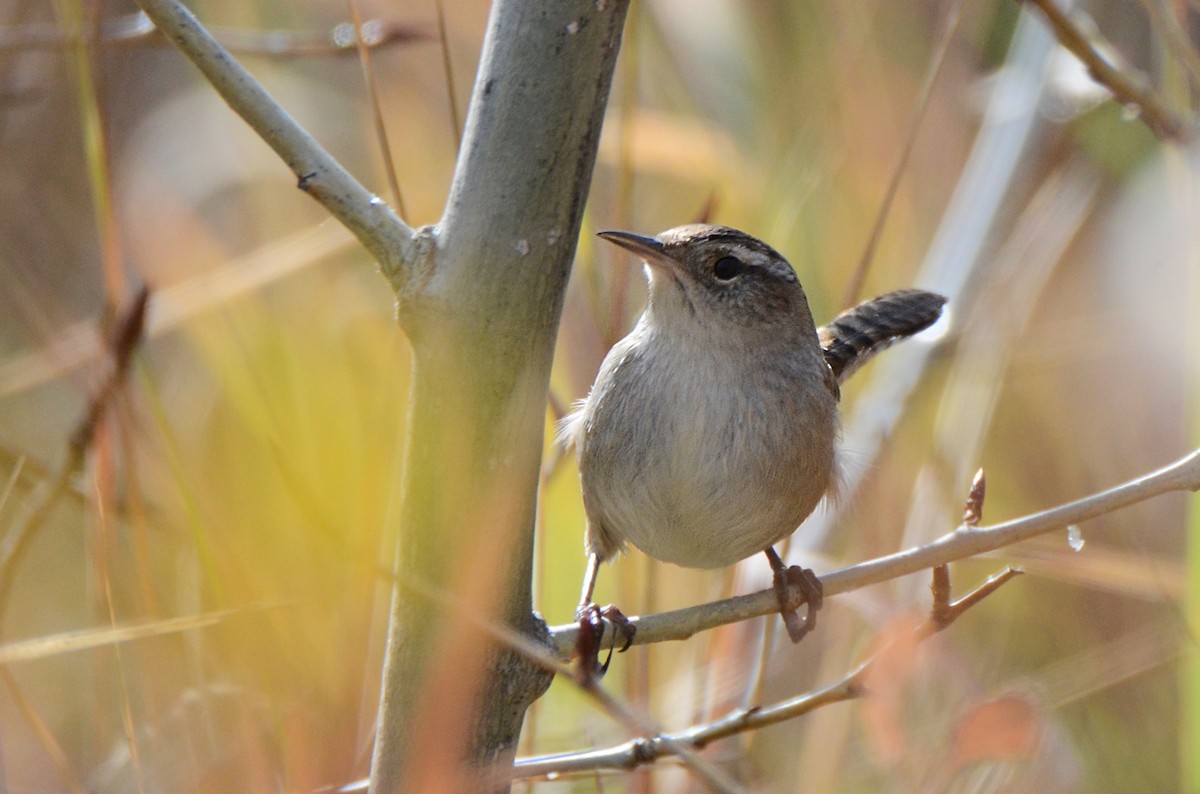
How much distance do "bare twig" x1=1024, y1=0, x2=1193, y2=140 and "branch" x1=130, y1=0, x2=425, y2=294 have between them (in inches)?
40.6

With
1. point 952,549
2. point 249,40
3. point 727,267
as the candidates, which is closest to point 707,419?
point 727,267

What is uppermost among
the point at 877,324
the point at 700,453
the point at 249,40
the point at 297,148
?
the point at 249,40

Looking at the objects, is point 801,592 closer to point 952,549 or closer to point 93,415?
point 952,549

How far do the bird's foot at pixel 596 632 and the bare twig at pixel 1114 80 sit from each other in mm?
1110

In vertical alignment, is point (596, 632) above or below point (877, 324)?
below

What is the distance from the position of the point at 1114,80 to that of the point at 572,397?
1.29 meters

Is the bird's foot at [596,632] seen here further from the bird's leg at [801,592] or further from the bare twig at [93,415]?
the bare twig at [93,415]

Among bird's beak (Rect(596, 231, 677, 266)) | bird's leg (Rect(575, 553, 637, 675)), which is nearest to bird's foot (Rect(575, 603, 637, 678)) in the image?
bird's leg (Rect(575, 553, 637, 675))

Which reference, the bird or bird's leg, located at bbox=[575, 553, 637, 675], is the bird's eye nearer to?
the bird

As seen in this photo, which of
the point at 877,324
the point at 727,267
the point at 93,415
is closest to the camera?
the point at 93,415

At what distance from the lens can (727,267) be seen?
235cm

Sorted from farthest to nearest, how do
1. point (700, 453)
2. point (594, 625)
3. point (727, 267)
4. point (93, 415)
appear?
point (727, 267)
point (700, 453)
point (93, 415)
point (594, 625)

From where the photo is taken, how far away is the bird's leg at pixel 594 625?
4.11 feet

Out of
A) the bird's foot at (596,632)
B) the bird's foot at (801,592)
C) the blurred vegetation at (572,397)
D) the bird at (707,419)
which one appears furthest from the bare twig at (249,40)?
the bird's foot at (801,592)
